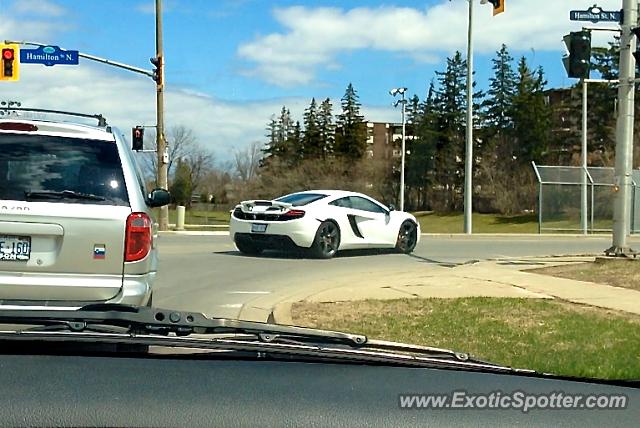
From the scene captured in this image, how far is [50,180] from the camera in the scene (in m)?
6.02

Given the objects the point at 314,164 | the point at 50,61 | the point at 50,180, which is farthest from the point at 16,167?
the point at 314,164

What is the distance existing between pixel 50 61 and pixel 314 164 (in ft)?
172

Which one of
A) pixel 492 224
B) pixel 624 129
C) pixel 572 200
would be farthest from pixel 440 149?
pixel 624 129

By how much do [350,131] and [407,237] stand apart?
6842cm

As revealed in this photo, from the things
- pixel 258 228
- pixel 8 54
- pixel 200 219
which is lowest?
pixel 200 219

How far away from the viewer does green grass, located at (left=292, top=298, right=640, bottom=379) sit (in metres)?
6.66

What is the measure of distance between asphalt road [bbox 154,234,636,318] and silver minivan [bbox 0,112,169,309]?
3.35 meters

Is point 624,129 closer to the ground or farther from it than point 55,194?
farther from it

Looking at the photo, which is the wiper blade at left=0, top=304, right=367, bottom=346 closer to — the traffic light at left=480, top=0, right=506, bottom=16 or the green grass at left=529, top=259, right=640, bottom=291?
the green grass at left=529, top=259, right=640, bottom=291

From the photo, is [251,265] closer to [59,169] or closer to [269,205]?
[269,205]

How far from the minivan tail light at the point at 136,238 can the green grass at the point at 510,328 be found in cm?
261

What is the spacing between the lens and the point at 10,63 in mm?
24562

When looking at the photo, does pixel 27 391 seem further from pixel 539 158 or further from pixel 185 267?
pixel 539 158

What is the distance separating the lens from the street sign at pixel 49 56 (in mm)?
25359
